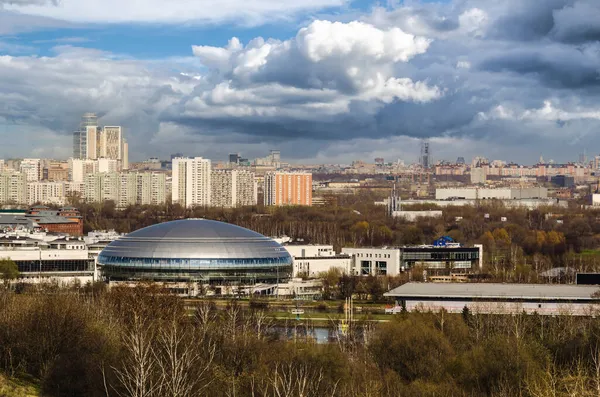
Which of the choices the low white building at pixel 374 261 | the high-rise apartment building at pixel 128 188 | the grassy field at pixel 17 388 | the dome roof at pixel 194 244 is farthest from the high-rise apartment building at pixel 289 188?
the grassy field at pixel 17 388

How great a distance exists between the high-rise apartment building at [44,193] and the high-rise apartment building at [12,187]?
2605 mm

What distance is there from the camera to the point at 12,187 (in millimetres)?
138125

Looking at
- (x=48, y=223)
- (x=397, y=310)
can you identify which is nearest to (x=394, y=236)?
(x=48, y=223)

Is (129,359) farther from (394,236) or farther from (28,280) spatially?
(394,236)

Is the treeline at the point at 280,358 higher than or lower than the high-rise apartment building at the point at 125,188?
lower

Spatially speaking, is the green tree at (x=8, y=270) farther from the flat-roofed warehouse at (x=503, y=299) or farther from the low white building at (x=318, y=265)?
the flat-roofed warehouse at (x=503, y=299)

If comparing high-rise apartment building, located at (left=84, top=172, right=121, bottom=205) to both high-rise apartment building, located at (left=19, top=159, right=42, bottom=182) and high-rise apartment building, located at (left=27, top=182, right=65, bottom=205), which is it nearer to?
high-rise apartment building, located at (left=27, top=182, right=65, bottom=205)

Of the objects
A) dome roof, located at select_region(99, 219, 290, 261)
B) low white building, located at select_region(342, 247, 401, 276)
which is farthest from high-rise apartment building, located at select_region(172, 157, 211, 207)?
dome roof, located at select_region(99, 219, 290, 261)

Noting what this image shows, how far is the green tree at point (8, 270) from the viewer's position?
177 feet

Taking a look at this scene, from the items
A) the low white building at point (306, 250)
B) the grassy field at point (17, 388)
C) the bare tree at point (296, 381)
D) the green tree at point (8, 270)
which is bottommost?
the grassy field at point (17, 388)

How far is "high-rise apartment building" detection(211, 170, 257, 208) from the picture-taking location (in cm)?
14462

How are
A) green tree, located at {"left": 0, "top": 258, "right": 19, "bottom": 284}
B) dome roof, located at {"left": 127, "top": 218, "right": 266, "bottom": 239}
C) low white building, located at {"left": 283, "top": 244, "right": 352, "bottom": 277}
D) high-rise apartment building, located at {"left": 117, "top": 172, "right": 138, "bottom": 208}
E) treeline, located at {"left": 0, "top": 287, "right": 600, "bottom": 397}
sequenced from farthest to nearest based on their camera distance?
high-rise apartment building, located at {"left": 117, "top": 172, "right": 138, "bottom": 208}, low white building, located at {"left": 283, "top": 244, "right": 352, "bottom": 277}, dome roof, located at {"left": 127, "top": 218, "right": 266, "bottom": 239}, green tree, located at {"left": 0, "top": 258, "right": 19, "bottom": 284}, treeline, located at {"left": 0, "top": 287, "right": 600, "bottom": 397}

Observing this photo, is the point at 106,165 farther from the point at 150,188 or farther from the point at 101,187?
the point at 101,187

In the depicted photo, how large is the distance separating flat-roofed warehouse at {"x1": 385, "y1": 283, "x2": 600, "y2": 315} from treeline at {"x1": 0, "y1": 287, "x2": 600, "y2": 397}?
6.04 meters
